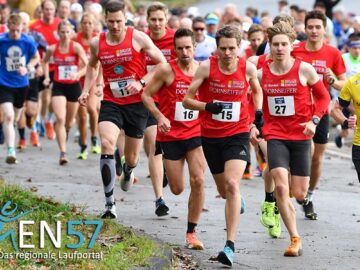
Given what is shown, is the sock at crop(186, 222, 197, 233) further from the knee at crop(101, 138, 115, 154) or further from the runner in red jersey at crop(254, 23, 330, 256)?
the knee at crop(101, 138, 115, 154)

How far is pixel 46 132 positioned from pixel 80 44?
9.78ft

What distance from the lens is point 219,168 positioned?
38.3ft

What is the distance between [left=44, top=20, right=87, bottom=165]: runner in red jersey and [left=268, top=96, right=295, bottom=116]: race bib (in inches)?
258

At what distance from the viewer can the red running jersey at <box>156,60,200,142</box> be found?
40.1 feet

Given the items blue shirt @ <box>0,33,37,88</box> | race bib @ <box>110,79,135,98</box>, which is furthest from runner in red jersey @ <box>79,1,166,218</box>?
blue shirt @ <box>0,33,37,88</box>

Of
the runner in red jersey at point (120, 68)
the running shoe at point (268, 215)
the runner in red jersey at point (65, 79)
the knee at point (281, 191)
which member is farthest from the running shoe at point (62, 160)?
the knee at point (281, 191)

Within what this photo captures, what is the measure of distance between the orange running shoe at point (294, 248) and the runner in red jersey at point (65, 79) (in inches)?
283

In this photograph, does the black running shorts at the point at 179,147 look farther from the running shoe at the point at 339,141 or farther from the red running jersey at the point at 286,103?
the running shoe at the point at 339,141

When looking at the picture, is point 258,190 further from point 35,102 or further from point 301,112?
point 35,102

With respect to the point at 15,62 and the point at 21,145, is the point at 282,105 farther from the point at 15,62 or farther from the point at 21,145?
the point at 21,145

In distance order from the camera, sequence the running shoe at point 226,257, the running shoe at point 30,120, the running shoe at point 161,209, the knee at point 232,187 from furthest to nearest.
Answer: the running shoe at point 30,120, the running shoe at point 161,209, the knee at point 232,187, the running shoe at point 226,257

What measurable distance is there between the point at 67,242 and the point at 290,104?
2.61m

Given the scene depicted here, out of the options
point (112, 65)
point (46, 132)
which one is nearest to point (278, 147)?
point (112, 65)

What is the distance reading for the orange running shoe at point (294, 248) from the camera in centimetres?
1130
